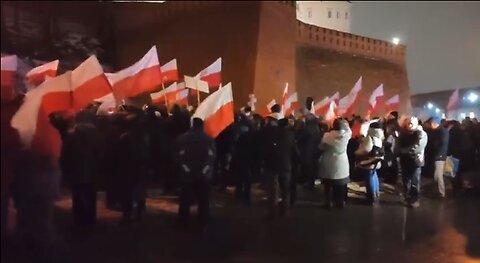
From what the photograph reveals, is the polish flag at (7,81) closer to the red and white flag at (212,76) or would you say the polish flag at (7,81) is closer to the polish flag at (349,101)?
the red and white flag at (212,76)

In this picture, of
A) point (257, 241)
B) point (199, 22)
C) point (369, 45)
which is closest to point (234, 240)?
point (257, 241)

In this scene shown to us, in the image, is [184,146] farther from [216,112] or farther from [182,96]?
[182,96]

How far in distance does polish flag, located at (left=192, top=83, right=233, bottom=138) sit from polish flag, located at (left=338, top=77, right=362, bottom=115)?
262cm

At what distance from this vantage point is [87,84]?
439 cm

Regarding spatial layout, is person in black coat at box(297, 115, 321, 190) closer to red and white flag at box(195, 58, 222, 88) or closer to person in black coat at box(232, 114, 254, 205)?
person in black coat at box(232, 114, 254, 205)

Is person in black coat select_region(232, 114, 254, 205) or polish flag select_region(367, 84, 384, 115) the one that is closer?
person in black coat select_region(232, 114, 254, 205)

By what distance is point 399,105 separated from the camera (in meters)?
8.44

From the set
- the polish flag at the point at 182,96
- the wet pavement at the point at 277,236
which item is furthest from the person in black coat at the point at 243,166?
the polish flag at the point at 182,96

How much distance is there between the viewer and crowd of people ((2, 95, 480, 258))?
3654 mm

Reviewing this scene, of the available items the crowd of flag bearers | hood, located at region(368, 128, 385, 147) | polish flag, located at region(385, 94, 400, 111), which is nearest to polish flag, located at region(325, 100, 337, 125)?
the crowd of flag bearers

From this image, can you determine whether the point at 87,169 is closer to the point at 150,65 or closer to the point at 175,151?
the point at 175,151

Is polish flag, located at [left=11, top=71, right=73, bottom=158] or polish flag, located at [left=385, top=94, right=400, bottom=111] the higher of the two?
polish flag, located at [left=385, top=94, right=400, bottom=111]

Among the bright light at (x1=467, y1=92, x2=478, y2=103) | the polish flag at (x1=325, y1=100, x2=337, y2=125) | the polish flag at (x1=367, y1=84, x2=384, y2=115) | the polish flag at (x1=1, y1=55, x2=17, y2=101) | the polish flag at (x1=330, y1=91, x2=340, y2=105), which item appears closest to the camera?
the polish flag at (x1=1, y1=55, x2=17, y2=101)

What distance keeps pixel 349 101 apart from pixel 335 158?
5.24 feet
